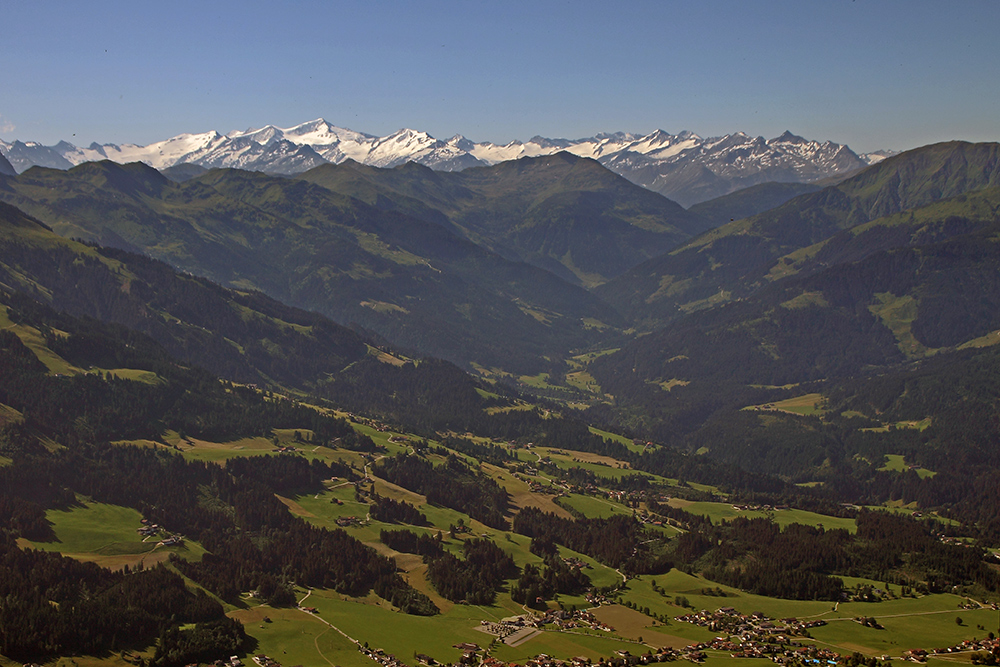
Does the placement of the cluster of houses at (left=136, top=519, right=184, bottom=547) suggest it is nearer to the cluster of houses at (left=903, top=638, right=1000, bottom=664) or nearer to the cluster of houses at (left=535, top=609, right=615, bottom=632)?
the cluster of houses at (left=535, top=609, right=615, bottom=632)

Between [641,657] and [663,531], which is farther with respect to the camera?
[663,531]

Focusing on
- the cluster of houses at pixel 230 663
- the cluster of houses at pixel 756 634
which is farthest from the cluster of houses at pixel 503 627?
the cluster of houses at pixel 230 663

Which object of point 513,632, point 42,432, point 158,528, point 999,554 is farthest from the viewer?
point 42,432

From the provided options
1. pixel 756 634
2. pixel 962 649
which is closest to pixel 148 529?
pixel 756 634

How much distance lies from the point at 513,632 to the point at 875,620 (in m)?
54.3

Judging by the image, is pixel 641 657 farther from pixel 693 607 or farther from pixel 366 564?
pixel 366 564

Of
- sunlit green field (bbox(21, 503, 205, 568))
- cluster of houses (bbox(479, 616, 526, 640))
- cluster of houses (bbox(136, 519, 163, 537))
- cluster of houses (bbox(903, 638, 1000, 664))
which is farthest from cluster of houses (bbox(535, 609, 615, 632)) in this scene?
cluster of houses (bbox(136, 519, 163, 537))

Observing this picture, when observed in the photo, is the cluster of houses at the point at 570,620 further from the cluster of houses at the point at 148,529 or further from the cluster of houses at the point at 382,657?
the cluster of houses at the point at 148,529

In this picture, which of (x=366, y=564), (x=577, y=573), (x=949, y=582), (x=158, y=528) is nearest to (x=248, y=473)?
(x=158, y=528)

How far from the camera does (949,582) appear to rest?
500 ft

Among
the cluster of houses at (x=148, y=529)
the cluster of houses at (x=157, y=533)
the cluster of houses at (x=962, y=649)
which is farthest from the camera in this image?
the cluster of houses at (x=148, y=529)

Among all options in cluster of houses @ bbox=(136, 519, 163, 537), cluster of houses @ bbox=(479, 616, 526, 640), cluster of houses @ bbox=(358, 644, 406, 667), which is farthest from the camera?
cluster of houses @ bbox=(136, 519, 163, 537)

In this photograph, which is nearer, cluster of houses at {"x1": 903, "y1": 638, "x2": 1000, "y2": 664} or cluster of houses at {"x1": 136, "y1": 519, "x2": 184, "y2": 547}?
cluster of houses at {"x1": 903, "y1": 638, "x2": 1000, "y2": 664}

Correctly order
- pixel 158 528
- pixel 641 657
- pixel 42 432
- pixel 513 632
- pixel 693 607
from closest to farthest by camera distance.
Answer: pixel 641 657, pixel 513 632, pixel 693 607, pixel 158 528, pixel 42 432
